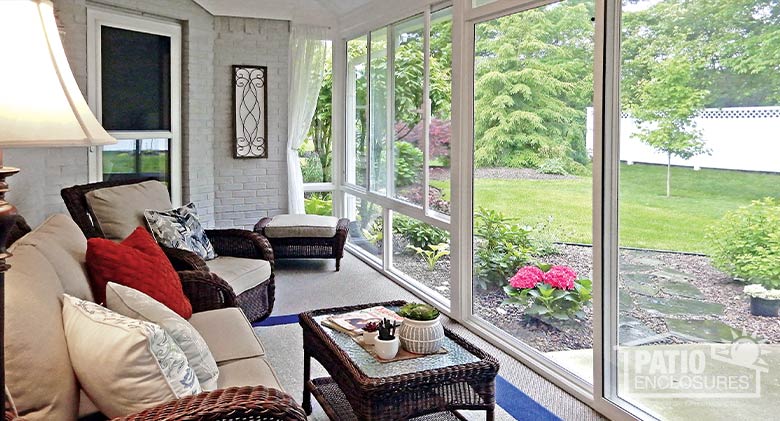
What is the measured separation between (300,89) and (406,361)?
15.5 feet

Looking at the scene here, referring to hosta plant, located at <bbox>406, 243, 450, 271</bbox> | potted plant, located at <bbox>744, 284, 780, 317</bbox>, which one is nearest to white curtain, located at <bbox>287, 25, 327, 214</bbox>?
hosta plant, located at <bbox>406, 243, 450, 271</bbox>

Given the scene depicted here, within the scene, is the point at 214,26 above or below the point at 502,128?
above

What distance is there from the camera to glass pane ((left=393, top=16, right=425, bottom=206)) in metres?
5.07

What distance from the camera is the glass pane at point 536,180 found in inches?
128

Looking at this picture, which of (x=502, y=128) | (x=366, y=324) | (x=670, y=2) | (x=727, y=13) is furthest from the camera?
(x=502, y=128)

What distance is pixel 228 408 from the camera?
1469 mm

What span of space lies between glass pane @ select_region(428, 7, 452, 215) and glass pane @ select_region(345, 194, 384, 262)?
1333 mm

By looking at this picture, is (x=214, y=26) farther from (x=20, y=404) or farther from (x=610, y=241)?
(x=20, y=404)

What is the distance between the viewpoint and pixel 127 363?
1.62 metres

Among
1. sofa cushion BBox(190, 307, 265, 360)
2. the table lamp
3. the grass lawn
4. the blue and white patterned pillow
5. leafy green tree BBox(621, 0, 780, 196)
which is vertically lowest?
sofa cushion BBox(190, 307, 265, 360)

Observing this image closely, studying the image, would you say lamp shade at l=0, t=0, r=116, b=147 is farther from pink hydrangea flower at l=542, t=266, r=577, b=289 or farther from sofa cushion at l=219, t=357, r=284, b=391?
pink hydrangea flower at l=542, t=266, r=577, b=289

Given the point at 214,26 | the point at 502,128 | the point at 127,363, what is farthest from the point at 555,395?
the point at 214,26

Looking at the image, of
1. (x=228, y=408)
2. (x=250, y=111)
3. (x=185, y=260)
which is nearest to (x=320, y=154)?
(x=250, y=111)

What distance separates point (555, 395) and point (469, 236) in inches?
50.8
